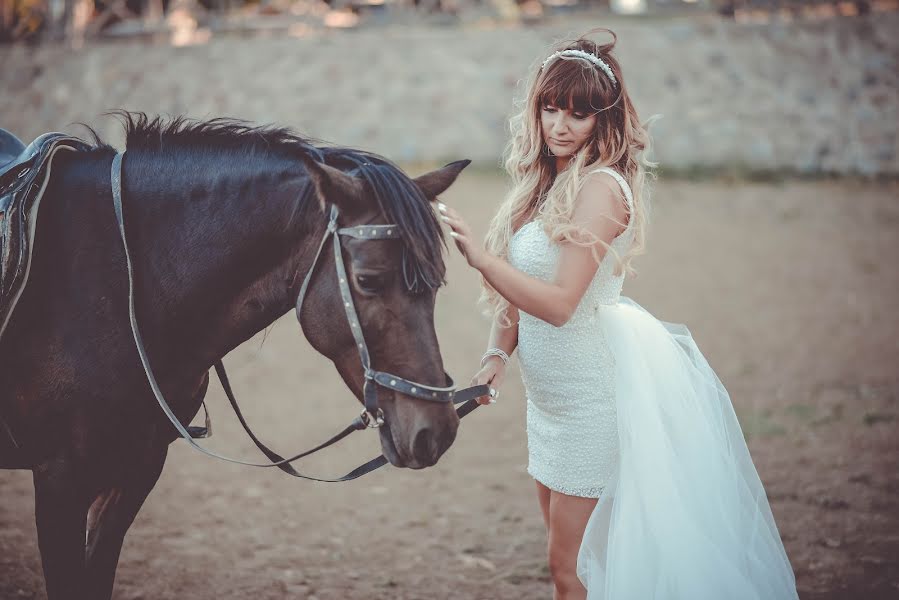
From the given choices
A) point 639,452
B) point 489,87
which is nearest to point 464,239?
point 639,452

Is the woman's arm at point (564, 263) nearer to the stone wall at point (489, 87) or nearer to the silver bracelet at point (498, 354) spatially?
the silver bracelet at point (498, 354)

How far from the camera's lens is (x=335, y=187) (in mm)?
2105

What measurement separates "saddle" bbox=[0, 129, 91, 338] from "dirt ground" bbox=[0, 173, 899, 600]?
2.32 ft

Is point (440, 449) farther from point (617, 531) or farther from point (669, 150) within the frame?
point (669, 150)

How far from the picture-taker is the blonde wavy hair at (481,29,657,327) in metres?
2.40

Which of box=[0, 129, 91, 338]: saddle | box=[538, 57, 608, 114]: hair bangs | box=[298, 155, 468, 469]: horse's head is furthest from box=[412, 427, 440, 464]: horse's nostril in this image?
box=[0, 129, 91, 338]: saddle

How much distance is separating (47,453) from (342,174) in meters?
1.23

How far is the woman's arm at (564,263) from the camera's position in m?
→ 2.22

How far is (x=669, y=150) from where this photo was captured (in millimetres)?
11617

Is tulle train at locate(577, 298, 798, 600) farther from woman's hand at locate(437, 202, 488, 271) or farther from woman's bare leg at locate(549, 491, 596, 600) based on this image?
woman's hand at locate(437, 202, 488, 271)

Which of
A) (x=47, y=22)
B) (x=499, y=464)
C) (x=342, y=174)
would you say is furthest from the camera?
(x=47, y=22)

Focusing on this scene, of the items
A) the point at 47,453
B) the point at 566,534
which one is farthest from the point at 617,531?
the point at 47,453

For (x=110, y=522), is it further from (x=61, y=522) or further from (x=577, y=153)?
(x=577, y=153)

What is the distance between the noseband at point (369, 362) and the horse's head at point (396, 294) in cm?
1
